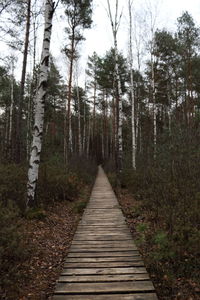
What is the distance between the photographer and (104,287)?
2.88 metres

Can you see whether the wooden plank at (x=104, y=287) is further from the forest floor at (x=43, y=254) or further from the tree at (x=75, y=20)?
the tree at (x=75, y=20)

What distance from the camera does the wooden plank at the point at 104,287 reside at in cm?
282

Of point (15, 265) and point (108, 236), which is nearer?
point (15, 265)

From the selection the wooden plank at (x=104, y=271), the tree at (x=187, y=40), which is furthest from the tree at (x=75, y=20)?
the wooden plank at (x=104, y=271)

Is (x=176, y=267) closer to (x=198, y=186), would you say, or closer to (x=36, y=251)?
(x=36, y=251)

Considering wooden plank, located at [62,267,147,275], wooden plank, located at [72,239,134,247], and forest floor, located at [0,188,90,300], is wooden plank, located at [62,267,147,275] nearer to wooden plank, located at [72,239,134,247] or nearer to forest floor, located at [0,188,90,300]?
forest floor, located at [0,188,90,300]

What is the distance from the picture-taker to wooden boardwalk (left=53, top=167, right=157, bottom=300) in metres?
2.78

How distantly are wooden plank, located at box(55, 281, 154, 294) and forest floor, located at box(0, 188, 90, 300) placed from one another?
28 cm

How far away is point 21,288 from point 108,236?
2.36m

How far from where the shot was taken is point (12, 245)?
3314mm

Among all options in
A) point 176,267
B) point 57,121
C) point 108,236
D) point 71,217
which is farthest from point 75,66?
point 176,267

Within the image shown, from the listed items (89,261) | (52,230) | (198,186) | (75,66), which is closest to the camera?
(89,261)

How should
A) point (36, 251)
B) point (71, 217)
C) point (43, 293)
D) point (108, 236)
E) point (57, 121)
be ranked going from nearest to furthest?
point (43, 293) < point (36, 251) < point (108, 236) < point (71, 217) < point (57, 121)

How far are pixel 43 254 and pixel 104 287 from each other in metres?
1.70
